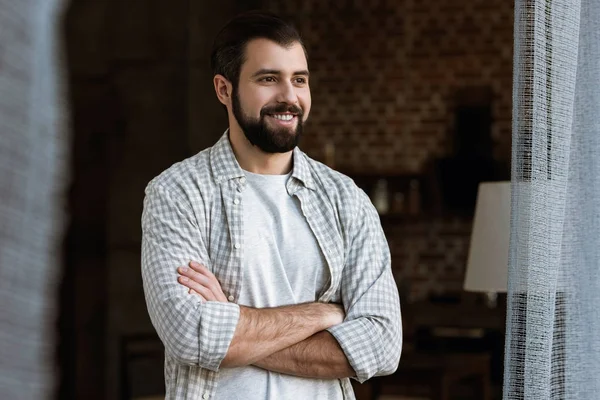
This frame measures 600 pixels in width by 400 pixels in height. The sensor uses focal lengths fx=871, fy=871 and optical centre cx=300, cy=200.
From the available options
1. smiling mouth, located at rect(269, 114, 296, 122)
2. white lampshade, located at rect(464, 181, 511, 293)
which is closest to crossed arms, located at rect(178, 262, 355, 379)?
smiling mouth, located at rect(269, 114, 296, 122)

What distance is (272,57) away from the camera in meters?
1.91

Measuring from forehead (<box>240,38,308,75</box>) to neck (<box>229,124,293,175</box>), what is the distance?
0.15m

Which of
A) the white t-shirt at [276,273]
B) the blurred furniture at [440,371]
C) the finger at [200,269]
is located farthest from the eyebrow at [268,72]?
the blurred furniture at [440,371]

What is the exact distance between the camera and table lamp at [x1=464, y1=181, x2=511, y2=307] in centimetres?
307

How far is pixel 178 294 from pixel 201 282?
0.06m

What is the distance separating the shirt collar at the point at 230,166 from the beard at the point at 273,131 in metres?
0.07

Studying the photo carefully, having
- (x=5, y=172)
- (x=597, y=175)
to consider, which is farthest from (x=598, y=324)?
(x=5, y=172)

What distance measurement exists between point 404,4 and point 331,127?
1291 mm

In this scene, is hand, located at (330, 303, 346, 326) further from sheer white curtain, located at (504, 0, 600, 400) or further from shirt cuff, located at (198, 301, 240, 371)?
sheer white curtain, located at (504, 0, 600, 400)

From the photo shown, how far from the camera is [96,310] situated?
6.30m

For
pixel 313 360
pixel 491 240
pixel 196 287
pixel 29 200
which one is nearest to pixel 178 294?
pixel 196 287

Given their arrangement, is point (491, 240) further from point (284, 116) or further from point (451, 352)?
point (451, 352)

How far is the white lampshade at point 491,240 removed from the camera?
3066 millimetres

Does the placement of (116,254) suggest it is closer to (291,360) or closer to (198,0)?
(198,0)
